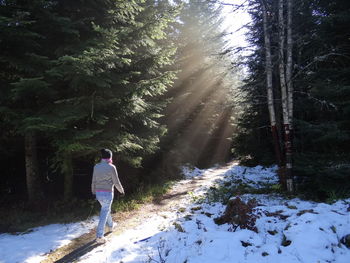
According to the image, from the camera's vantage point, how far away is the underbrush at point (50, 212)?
7.16m

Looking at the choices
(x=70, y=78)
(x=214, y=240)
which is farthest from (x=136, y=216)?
(x=70, y=78)

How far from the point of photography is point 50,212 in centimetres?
789

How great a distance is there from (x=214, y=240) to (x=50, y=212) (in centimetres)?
597

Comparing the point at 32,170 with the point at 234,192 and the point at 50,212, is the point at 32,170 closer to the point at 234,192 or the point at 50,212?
the point at 50,212

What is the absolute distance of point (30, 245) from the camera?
5.78 meters

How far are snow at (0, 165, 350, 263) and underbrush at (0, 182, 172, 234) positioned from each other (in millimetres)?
513

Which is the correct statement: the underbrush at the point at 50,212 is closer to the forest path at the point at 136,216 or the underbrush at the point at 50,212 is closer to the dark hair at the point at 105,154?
the forest path at the point at 136,216

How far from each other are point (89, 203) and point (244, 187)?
6.84m

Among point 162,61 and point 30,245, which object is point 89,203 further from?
point 162,61

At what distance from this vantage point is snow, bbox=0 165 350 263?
4.07 metres

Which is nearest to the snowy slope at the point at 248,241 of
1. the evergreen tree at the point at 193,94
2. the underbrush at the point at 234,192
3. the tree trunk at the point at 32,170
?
the underbrush at the point at 234,192

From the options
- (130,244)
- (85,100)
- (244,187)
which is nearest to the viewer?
(130,244)

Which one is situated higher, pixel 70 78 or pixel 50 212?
pixel 70 78

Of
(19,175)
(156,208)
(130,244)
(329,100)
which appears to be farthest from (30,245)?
(329,100)
